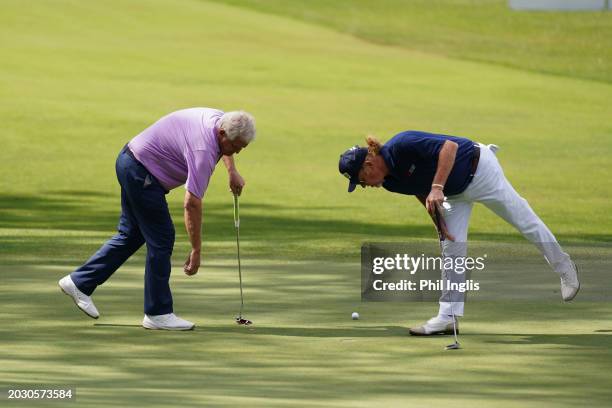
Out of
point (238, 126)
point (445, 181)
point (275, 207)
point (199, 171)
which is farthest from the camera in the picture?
point (275, 207)

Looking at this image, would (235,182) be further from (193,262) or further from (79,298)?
(79,298)

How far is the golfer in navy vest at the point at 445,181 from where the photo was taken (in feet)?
33.6

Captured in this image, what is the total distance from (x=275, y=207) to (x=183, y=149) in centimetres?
1413

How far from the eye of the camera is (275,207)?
2473cm

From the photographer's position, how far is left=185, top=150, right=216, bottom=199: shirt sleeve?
33.9 ft

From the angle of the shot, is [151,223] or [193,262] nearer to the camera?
[193,262]

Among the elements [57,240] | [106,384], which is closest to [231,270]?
[57,240]

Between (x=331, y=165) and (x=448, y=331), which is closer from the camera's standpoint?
(x=448, y=331)

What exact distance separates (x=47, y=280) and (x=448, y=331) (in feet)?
13.5

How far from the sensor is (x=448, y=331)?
10625mm

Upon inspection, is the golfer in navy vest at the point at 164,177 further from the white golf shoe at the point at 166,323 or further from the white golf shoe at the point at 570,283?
the white golf shoe at the point at 570,283

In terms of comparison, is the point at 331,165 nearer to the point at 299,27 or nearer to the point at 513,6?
the point at 513,6

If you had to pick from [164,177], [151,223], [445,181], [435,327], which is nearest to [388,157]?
[445,181]

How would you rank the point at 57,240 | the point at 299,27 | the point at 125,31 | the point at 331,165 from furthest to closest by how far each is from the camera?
the point at 299,27 < the point at 125,31 < the point at 331,165 < the point at 57,240
